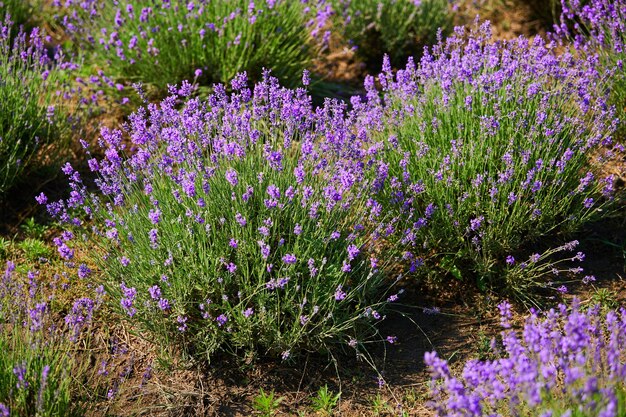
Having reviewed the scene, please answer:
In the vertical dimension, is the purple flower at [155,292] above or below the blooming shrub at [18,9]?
below

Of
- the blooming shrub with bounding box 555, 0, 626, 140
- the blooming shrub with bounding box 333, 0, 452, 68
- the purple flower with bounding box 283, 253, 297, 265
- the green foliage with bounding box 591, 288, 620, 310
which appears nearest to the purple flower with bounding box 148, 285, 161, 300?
the purple flower with bounding box 283, 253, 297, 265

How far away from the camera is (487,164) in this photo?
3.73 metres

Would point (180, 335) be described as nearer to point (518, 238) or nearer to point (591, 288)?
point (518, 238)

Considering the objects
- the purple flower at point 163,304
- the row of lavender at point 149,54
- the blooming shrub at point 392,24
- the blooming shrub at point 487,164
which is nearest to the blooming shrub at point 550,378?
the blooming shrub at point 487,164

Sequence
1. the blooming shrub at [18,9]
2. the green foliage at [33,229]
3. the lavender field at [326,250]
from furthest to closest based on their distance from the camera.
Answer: the blooming shrub at [18,9] → the green foliage at [33,229] → the lavender field at [326,250]

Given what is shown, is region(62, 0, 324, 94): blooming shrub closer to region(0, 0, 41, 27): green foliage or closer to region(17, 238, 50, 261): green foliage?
region(0, 0, 41, 27): green foliage

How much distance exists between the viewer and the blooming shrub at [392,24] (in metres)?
5.73

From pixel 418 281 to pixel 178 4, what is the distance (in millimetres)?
2712

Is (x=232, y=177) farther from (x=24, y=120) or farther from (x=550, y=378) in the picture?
(x=24, y=120)

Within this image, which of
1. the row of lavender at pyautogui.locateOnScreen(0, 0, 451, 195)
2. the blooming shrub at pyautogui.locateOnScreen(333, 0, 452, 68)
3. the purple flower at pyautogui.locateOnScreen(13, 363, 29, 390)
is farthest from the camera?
the blooming shrub at pyautogui.locateOnScreen(333, 0, 452, 68)

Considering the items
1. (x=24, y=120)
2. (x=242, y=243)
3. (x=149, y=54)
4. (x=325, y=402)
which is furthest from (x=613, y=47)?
(x=24, y=120)

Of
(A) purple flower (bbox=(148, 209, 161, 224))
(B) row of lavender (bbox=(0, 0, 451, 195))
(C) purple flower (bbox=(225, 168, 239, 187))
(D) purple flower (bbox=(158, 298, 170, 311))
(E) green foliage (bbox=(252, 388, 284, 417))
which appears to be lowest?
(E) green foliage (bbox=(252, 388, 284, 417))

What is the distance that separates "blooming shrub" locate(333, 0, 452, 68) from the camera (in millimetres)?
5730

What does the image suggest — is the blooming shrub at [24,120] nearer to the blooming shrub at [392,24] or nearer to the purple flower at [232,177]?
the purple flower at [232,177]
